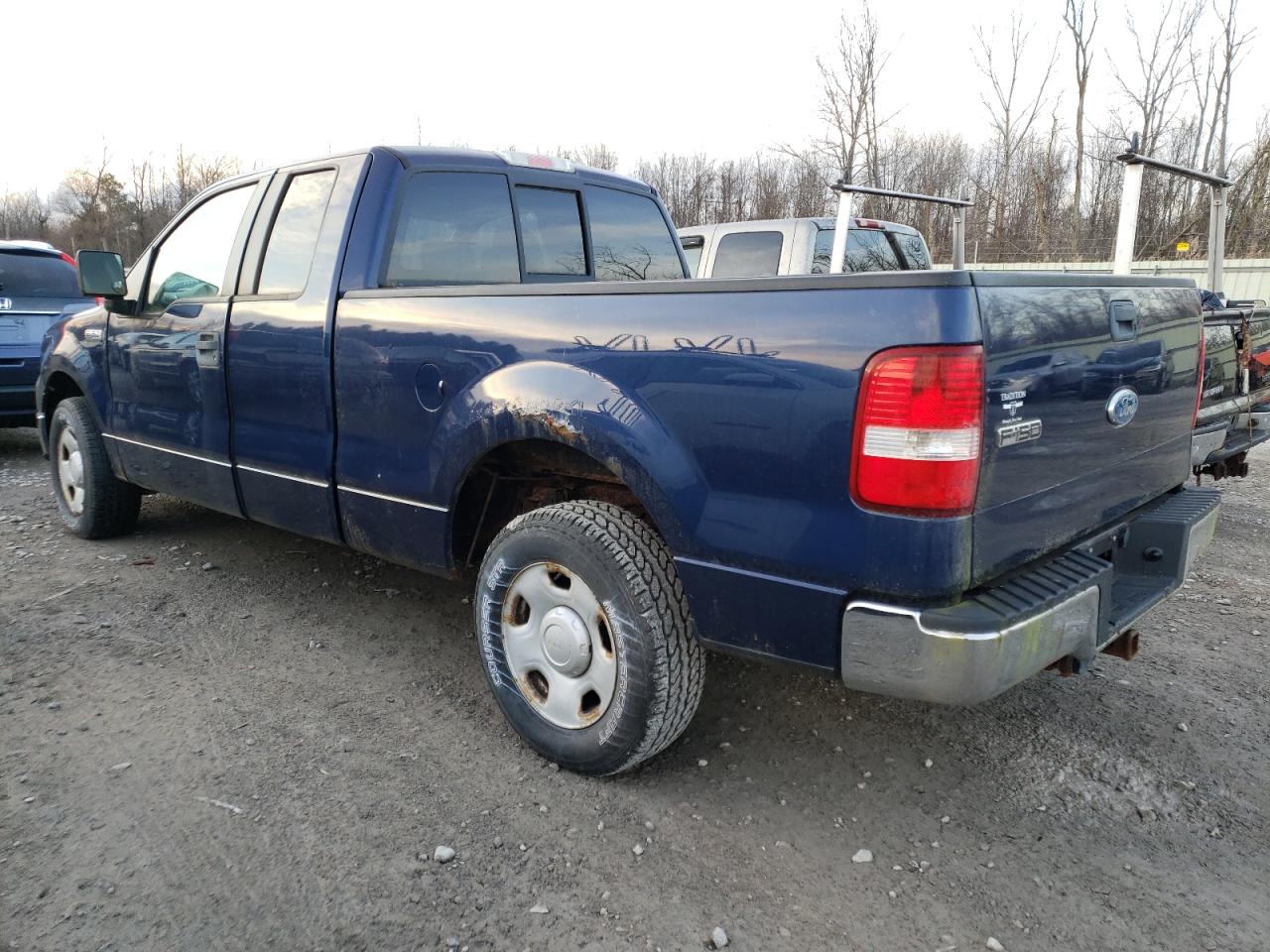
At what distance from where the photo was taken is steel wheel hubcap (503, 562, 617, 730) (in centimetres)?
268

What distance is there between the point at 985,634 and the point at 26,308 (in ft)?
27.8

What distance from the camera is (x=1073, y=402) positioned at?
2.37 metres

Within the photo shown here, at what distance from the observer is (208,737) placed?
3.02 meters

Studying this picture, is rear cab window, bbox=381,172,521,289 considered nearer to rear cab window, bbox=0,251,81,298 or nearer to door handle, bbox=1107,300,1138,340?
door handle, bbox=1107,300,1138,340

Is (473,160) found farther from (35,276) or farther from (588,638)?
(35,276)

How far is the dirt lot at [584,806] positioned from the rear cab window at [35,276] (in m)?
5.20

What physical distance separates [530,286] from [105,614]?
2710mm

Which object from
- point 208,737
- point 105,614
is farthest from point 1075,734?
point 105,614

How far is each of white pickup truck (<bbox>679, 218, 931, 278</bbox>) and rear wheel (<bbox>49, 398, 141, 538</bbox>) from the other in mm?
4122

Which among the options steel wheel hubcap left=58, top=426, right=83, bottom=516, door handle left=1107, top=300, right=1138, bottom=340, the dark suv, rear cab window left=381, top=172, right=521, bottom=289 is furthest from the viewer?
the dark suv

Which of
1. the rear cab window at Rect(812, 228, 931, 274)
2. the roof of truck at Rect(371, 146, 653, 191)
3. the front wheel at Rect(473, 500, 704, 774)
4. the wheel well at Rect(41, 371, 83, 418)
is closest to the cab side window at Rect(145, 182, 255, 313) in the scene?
the roof of truck at Rect(371, 146, 653, 191)

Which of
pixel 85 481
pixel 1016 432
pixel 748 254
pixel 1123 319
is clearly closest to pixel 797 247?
pixel 748 254

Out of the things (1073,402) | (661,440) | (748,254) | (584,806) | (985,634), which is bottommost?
(584,806)

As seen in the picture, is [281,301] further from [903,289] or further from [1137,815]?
[1137,815]
